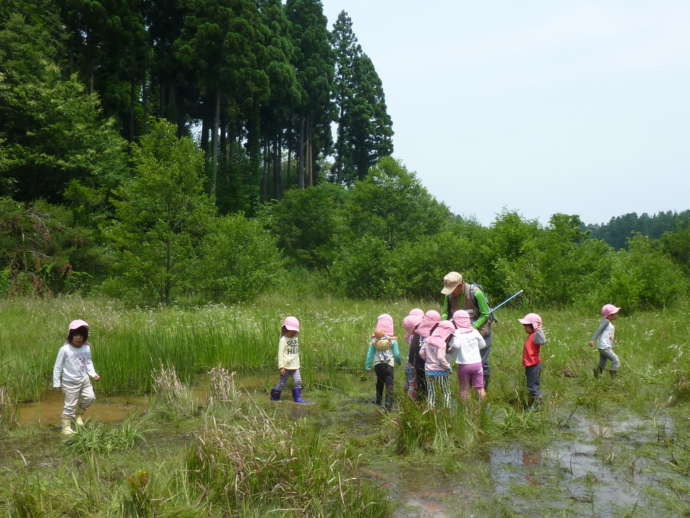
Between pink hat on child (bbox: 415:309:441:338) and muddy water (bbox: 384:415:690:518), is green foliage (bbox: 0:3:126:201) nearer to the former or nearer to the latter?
pink hat on child (bbox: 415:309:441:338)

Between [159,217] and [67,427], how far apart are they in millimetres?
12889

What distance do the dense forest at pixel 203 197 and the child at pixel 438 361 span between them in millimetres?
12485

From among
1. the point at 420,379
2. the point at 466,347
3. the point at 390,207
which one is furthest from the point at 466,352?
the point at 390,207

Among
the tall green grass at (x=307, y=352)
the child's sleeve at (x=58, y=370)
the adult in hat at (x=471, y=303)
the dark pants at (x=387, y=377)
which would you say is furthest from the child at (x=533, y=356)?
the child's sleeve at (x=58, y=370)

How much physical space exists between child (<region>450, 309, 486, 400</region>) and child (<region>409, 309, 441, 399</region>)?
41cm

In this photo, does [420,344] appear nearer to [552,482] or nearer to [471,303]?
[471,303]

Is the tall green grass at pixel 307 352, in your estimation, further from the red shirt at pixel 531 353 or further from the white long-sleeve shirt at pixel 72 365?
the white long-sleeve shirt at pixel 72 365

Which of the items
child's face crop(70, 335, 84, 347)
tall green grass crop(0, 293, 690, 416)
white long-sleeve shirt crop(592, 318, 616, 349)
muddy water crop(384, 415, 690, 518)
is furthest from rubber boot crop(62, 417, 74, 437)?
white long-sleeve shirt crop(592, 318, 616, 349)

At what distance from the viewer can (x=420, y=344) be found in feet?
25.1

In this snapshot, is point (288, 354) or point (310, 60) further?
point (310, 60)

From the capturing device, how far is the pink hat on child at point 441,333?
699 cm

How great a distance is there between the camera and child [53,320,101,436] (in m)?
7.06

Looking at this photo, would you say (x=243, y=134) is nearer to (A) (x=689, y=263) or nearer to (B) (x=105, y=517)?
(A) (x=689, y=263)

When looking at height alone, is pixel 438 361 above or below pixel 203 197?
below
